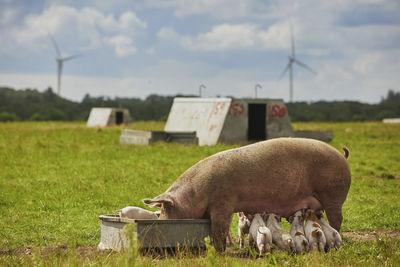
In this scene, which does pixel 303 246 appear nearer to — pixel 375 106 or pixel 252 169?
pixel 252 169

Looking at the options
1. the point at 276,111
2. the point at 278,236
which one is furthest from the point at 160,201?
the point at 276,111

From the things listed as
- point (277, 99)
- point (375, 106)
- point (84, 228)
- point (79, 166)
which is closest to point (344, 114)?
point (375, 106)

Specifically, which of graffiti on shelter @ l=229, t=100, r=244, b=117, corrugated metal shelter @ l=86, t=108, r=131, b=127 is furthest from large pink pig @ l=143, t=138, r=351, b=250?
corrugated metal shelter @ l=86, t=108, r=131, b=127

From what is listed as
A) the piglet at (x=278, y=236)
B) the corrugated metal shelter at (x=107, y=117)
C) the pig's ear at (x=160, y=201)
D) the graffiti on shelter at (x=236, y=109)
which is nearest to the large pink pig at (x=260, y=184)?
the pig's ear at (x=160, y=201)

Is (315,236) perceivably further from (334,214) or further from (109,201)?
(109,201)

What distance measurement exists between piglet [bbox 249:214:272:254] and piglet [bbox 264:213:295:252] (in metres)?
0.13

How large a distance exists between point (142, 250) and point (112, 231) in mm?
526

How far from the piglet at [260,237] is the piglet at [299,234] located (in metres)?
0.38

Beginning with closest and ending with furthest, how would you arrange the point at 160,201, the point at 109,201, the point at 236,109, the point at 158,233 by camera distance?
the point at 158,233 < the point at 160,201 < the point at 109,201 < the point at 236,109

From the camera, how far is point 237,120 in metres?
25.9

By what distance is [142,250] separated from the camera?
296 inches

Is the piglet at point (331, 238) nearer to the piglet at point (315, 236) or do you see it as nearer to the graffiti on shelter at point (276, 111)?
the piglet at point (315, 236)

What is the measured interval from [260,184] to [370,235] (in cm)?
249

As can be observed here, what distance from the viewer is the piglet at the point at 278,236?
300 inches
